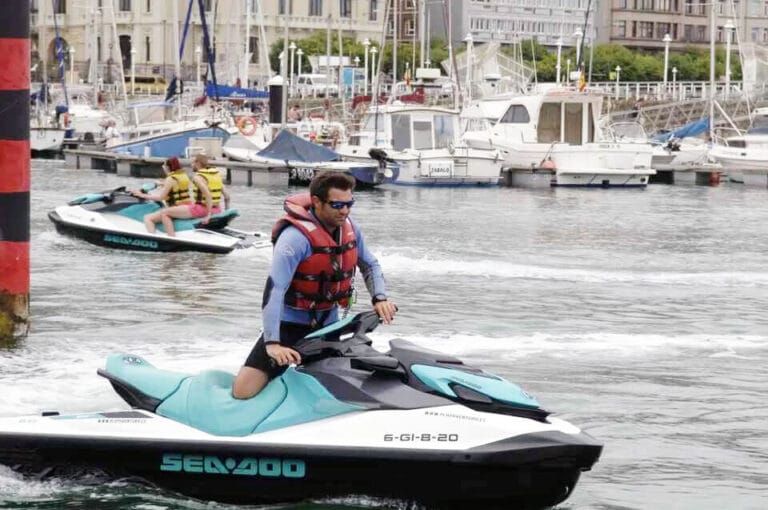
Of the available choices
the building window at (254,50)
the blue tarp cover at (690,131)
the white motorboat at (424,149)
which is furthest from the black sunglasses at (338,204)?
the building window at (254,50)

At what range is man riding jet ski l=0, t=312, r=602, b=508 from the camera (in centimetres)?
850

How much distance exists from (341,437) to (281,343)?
710mm

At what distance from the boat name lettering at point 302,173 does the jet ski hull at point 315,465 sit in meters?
36.7

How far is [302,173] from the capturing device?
45.9m

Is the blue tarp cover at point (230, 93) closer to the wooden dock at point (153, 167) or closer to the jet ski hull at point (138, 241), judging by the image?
the wooden dock at point (153, 167)

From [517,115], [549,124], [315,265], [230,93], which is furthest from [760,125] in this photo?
[315,265]

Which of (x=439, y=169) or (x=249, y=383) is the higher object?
(x=249, y=383)

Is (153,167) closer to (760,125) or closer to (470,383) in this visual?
(760,125)

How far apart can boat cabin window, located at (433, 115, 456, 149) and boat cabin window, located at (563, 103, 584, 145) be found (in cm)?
480

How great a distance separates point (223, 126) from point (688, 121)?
3448 centimetres

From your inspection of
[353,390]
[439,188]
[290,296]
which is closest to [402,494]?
[353,390]

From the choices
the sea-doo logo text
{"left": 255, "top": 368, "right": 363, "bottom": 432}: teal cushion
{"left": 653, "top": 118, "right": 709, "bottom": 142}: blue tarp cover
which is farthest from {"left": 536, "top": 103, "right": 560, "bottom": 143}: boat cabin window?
the sea-doo logo text

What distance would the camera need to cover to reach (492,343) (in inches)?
598

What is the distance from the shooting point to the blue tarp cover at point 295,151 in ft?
153
